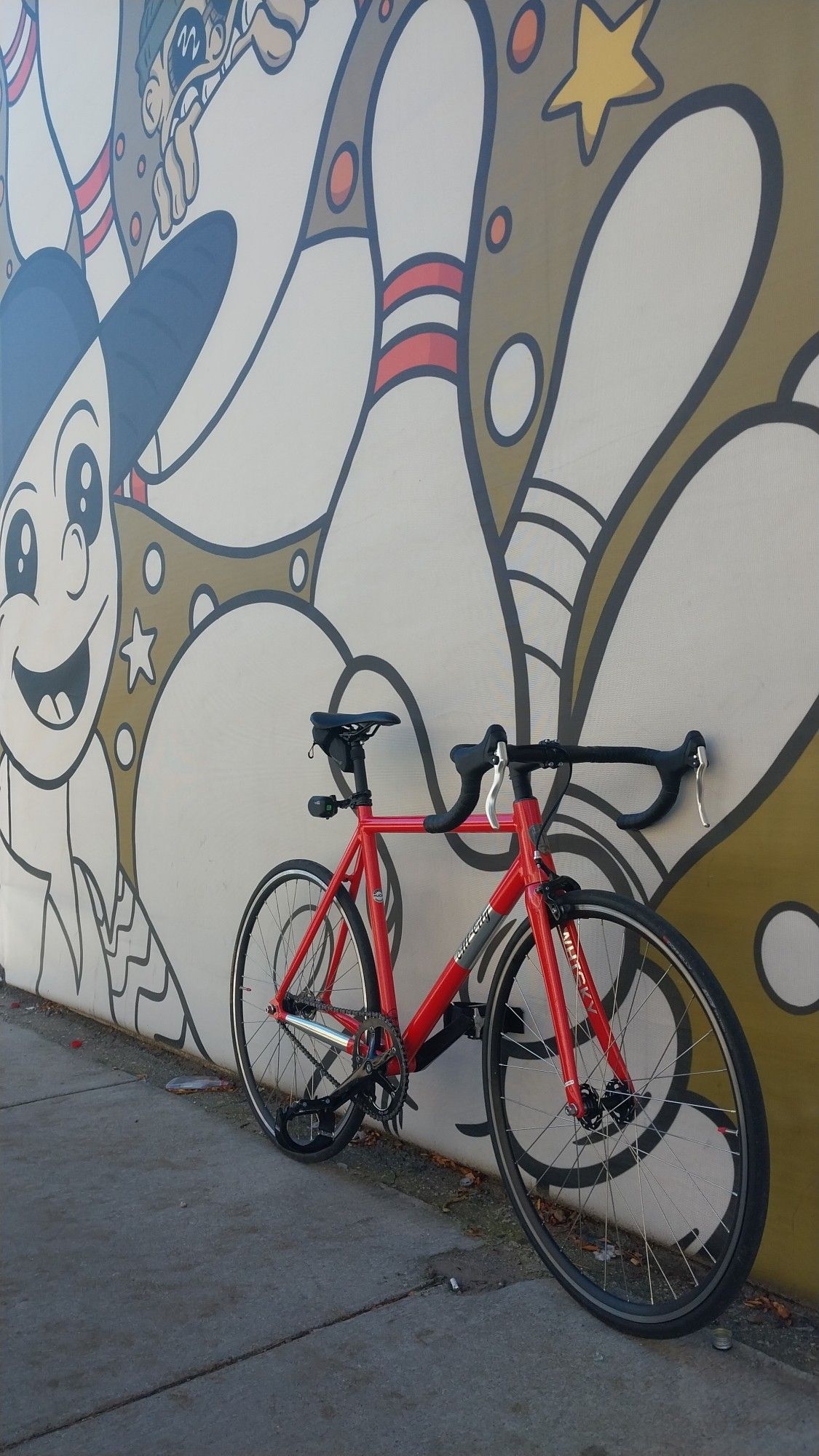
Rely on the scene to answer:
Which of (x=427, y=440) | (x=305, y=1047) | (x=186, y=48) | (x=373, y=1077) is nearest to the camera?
(x=373, y=1077)

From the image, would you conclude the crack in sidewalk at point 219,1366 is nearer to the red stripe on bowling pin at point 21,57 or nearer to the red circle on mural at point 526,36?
the red circle on mural at point 526,36

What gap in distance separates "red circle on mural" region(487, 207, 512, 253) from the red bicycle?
1.27 metres

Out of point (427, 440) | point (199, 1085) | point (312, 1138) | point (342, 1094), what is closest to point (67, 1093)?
point (199, 1085)

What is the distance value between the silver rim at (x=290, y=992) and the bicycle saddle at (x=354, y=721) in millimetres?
479

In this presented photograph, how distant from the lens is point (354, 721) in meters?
3.00

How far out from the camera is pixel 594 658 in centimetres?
265

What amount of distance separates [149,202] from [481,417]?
2581 millimetres

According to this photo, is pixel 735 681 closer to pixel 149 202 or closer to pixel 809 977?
pixel 809 977

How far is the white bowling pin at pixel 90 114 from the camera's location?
16.5 feet

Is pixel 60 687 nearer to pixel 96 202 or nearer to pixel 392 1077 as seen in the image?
pixel 96 202

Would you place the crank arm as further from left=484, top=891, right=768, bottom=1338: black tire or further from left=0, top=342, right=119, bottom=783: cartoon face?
left=0, top=342, right=119, bottom=783: cartoon face

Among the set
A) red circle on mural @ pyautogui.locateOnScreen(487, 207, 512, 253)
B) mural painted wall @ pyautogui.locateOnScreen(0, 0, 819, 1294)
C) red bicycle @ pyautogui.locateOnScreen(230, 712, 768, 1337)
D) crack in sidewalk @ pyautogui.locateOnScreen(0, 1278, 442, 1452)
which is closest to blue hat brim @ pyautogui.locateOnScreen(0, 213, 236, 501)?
mural painted wall @ pyautogui.locateOnScreen(0, 0, 819, 1294)

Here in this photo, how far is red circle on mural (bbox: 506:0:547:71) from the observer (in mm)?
2820

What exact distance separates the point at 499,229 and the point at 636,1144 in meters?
2.28
